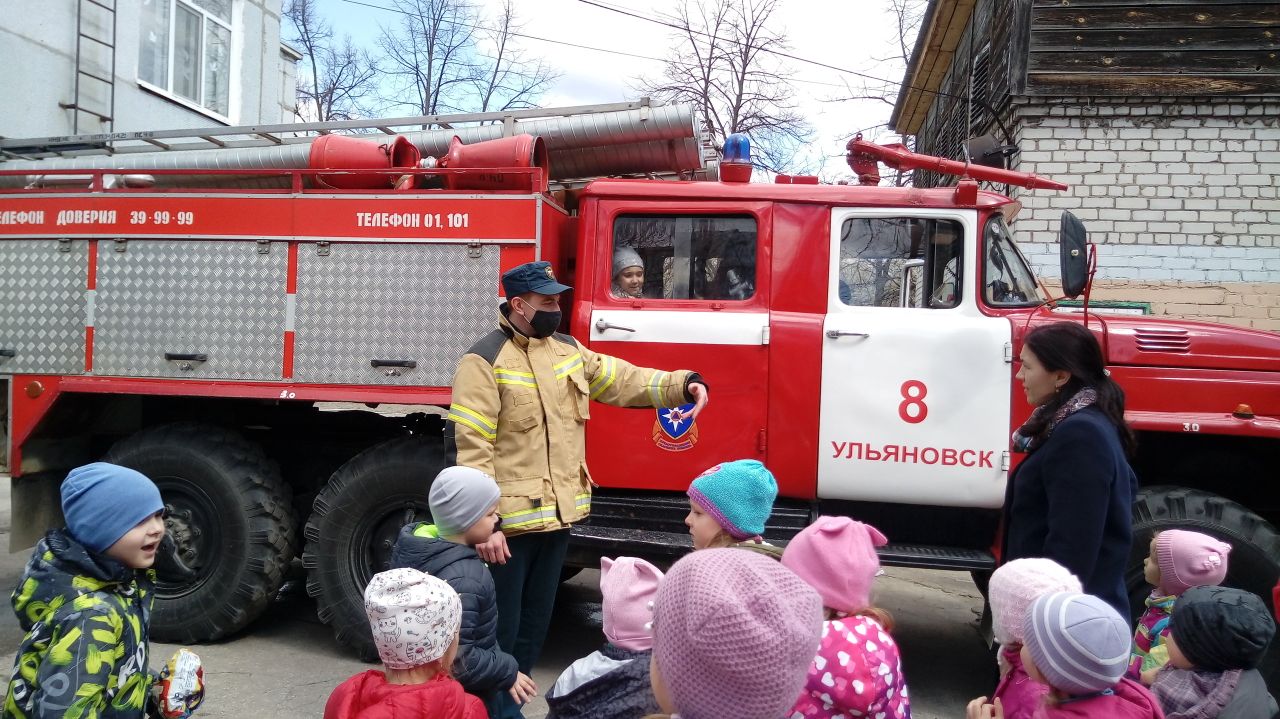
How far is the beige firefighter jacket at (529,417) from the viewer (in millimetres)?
3453

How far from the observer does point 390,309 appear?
479cm

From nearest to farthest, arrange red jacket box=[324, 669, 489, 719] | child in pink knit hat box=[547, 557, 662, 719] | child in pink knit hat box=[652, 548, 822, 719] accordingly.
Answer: child in pink knit hat box=[652, 548, 822, 719]
red jacket box=[324, 669, 489, 719]
child in pink knit hat box=[547, 557, 662, 719]

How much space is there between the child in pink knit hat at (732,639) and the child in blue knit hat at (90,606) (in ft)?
5.19

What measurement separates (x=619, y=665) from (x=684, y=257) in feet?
9.23

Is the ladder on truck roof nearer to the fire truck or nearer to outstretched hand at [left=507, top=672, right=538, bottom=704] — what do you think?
the fire truck

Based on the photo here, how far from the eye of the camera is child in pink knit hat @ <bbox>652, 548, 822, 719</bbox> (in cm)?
130

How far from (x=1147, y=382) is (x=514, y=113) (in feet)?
11.5

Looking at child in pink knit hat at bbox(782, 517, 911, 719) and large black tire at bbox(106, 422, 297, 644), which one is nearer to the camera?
child in pink knit hat at bbox(782, 517, 911, 719)

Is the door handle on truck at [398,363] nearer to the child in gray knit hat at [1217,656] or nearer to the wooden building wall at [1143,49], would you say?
the child in gray knit hat at [1217,656]

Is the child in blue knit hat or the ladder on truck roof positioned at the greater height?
the ladder on truck roof

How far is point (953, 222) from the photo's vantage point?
15.2 ft

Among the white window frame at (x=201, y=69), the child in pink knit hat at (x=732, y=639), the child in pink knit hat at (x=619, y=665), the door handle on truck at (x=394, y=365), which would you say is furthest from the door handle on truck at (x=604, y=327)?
the white window frame at (x=201, y=69)

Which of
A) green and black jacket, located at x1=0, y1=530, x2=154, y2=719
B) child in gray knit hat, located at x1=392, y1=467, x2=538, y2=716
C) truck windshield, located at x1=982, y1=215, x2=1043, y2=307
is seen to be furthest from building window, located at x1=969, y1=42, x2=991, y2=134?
green and black jacket, located at x1=0, y1=530, x2=154, y2=719

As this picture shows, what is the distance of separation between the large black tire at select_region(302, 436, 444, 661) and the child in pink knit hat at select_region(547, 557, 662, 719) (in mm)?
2593
